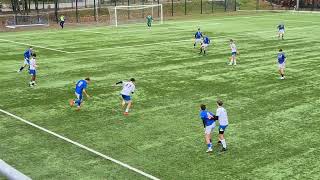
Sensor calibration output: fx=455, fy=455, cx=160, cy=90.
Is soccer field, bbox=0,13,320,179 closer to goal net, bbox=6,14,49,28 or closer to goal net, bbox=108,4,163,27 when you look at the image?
goal net, bbox=6,14,49,28

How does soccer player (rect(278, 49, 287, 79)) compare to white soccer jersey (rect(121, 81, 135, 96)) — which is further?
soccer player (rect(278, 49, 287, 79))

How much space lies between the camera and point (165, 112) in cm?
2017

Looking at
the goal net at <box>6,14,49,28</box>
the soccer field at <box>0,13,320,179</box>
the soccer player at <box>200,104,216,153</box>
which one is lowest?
the soccer field at <box>0,13,320,179</box>

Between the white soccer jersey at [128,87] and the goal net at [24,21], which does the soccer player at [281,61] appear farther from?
the goal net at [24,21]

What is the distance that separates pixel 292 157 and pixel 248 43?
91.9 feet

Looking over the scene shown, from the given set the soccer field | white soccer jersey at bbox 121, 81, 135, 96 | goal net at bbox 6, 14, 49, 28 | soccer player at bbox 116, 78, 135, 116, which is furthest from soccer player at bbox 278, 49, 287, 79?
goal net at bbox 6, 14, 49, 28

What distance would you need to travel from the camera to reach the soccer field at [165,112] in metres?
14.2

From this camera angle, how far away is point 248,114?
19625 millimetres

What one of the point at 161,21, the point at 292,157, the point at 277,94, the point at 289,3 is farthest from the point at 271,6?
the point at 292,157

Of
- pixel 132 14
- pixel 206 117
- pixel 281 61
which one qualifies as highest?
pixel 132 14

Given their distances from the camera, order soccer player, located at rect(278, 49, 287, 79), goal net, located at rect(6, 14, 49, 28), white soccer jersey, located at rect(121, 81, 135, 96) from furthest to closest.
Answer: goal net, located at rect(6, 14, 49, 28)
soccer player, located at rect(278, 49, 287, 79)
white soccer jersey, located at rect(121, 81, 135, 96)

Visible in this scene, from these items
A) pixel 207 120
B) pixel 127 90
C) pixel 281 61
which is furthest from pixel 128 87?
pixel 281 61

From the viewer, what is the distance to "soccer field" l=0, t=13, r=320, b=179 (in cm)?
1423

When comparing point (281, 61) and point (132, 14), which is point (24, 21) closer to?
point (132, 14)
